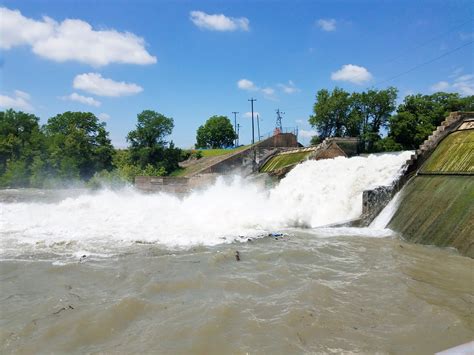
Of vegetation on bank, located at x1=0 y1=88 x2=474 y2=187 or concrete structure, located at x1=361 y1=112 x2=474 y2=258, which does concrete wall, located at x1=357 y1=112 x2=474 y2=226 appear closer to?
concrete structure, located at x1=361 y1=112 x2=474 y2=258

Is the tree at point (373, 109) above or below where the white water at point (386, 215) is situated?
above

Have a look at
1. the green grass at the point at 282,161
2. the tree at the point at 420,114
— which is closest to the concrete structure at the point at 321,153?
the green grass at the point at 282,161

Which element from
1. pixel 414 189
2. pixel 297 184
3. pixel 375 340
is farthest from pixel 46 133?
pixel 375 340

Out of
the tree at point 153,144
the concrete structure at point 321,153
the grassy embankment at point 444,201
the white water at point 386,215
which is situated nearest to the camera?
the grassy embankment at point 444,201

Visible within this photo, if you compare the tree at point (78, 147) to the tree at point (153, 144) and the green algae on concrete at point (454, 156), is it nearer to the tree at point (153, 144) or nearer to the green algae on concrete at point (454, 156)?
the tree at point (153, 144)

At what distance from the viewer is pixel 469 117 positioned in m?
15.6

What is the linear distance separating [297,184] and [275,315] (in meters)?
14.6

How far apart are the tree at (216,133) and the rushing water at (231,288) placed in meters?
69.9

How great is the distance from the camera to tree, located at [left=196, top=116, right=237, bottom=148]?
84312 mm

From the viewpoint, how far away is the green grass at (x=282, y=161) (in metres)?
28.0

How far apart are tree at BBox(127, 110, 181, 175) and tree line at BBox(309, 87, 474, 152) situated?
20.8 m

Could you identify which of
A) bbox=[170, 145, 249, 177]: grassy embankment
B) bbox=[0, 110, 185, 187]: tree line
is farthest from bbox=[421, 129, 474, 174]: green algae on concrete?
bbox=[0, 110, 185, 187]: tree line

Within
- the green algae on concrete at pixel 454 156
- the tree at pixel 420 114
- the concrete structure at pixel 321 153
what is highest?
the tree at pixel 420 114

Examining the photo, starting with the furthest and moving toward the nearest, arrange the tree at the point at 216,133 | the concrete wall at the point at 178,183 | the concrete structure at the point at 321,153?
the tree at the point at 216,133
the concrete wall at the point at 178,183
the concrete structure at the point at 321,153
